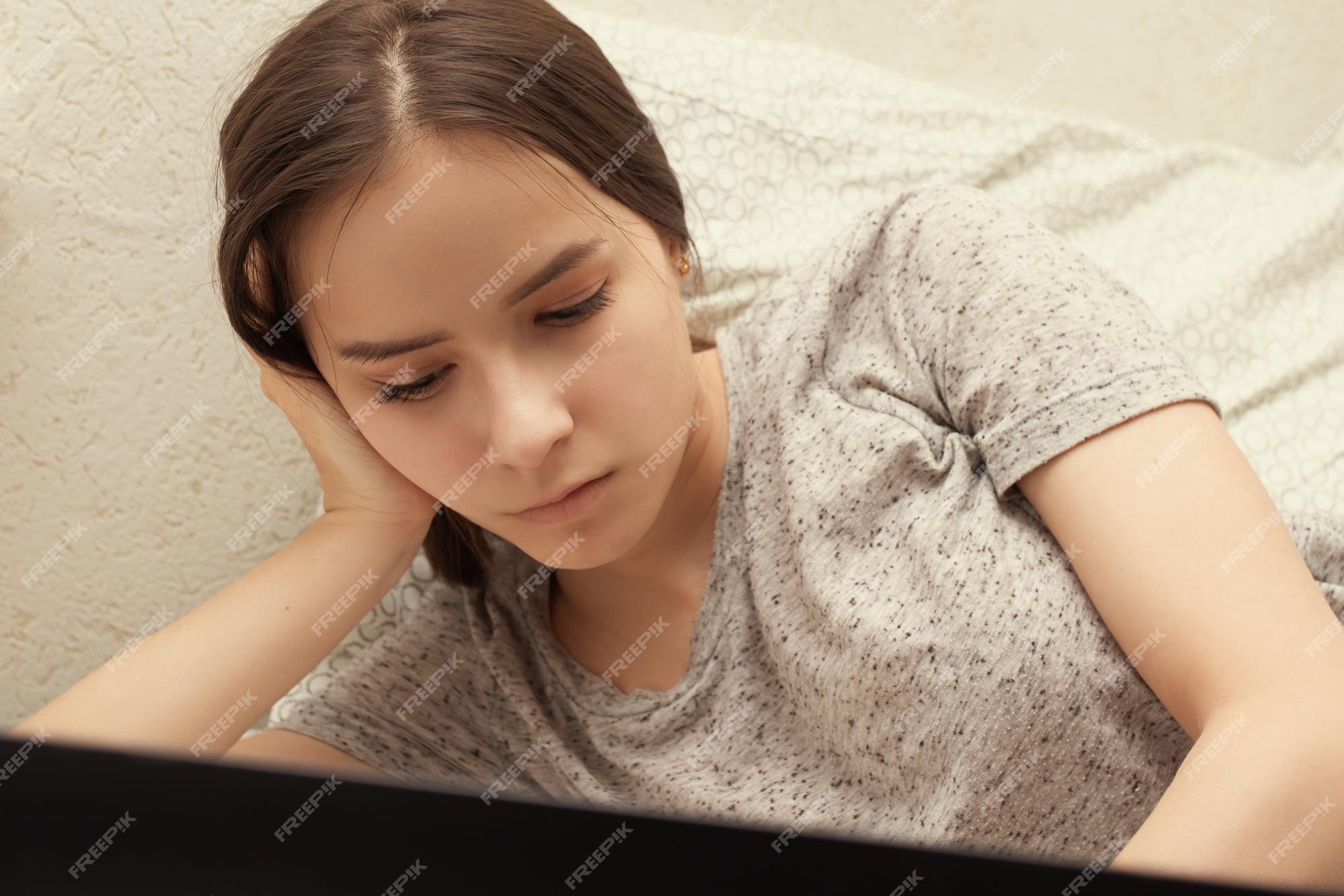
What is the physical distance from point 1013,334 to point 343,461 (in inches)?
23.4

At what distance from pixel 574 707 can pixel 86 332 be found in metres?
0.68

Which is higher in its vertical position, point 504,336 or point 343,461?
point 504,336

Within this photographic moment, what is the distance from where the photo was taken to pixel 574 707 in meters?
1.03

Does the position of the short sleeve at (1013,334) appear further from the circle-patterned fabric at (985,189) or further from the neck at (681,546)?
the circle-patterned fabric at (985,189)

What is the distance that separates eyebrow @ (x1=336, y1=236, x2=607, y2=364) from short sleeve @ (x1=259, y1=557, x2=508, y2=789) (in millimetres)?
420

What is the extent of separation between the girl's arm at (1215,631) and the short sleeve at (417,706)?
60cm

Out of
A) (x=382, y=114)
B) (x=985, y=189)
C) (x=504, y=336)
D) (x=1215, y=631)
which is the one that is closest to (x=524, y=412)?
(x=504, y=336)

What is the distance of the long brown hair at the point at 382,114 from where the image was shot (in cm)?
75

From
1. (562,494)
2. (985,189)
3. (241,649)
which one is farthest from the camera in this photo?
(985,189)

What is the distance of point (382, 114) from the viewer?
2.46 ft

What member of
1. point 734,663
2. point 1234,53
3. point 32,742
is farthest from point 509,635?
point 1234,53

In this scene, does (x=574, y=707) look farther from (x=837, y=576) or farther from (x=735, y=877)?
(x=735, y=877)

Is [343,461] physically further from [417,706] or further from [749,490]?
[749,490]

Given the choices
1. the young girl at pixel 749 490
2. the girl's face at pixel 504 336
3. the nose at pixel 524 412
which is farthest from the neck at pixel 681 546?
the nose at pixel 524 412
